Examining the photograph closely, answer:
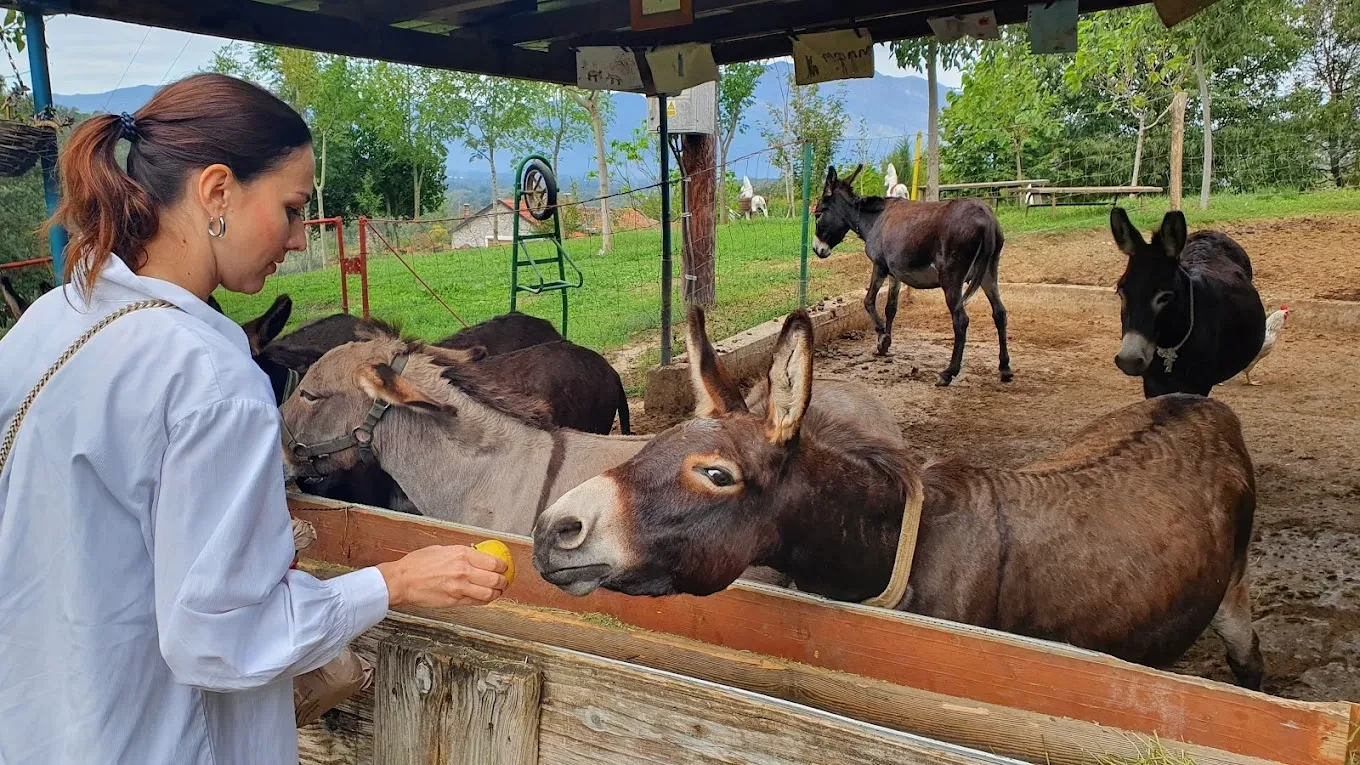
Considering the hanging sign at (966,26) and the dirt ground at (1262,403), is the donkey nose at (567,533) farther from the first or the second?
the hanging sign at (966,26)

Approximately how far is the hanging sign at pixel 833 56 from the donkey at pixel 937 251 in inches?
146

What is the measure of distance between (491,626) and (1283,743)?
166 cm

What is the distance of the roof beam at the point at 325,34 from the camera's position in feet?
10.9

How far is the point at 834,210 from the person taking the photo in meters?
9.82

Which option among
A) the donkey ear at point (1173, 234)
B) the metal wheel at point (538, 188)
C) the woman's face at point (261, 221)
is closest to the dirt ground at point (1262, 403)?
the donkey ear at point (1173, 234)

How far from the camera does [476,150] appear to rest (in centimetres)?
2241

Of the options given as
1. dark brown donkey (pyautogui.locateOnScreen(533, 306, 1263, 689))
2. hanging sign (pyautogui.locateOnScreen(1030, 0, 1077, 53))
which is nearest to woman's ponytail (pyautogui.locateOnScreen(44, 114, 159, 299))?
dark brown donkey (pyautogui.locateOnScreen(533, 306, 1263, 689))

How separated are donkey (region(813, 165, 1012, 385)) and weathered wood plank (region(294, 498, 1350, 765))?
598cm

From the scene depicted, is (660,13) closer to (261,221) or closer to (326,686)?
(261,221)

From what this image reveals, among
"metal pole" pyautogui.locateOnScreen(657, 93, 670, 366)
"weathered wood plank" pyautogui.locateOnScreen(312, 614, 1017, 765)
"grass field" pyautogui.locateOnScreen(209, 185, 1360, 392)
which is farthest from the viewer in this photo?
"grass field" pyautogui.locateOnScreen(209, 185, 1360, 392)

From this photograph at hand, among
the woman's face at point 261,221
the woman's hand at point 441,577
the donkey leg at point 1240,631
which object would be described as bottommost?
the donkey leg at point 1240,631

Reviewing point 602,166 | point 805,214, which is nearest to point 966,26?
point 805,214

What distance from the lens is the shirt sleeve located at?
3.58 ft

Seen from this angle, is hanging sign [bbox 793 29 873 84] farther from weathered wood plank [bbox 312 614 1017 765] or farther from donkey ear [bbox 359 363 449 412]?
weathered wood plank [bbox 312 614 1017 765]
